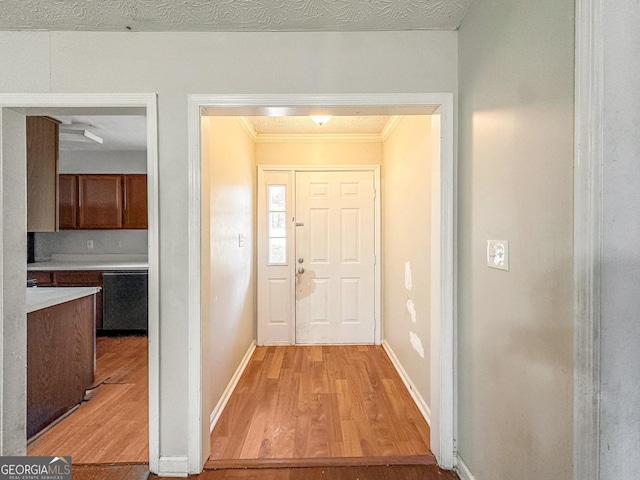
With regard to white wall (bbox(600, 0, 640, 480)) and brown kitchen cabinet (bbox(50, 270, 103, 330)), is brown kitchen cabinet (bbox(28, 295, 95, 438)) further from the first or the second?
white wall (bbox(600, 0, 640, 480))

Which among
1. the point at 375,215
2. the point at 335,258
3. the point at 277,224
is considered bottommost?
the point at 335,258

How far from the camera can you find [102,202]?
14.6 feet

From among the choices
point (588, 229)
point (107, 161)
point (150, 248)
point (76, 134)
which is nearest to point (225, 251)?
point (150, 248)

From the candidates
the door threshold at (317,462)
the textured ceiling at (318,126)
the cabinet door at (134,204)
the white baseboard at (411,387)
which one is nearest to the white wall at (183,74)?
the door threshold at (317,462)

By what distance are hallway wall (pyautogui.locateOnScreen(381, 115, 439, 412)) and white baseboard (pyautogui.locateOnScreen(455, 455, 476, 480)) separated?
52 centimetres

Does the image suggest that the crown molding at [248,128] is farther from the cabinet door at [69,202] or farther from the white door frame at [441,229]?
the cabinet door at [69,202]

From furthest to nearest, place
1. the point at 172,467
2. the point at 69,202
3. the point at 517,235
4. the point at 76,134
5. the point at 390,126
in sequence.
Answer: the point at 69,202 → the point at 76,134 → the point at 390,126 → the point at 172,467 → the point at 517,235

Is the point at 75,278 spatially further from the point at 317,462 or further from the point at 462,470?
the point at 462,470

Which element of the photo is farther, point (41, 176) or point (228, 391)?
point (228, 391)

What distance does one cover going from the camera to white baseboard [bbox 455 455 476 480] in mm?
1608

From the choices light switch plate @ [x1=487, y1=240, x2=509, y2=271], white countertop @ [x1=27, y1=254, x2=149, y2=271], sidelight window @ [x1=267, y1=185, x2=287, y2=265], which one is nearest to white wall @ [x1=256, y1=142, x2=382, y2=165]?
sidelight window @ [x1=267, y1=185, x2=287, y2=265]

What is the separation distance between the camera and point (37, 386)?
211 centimetres

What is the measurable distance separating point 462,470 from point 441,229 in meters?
1.21

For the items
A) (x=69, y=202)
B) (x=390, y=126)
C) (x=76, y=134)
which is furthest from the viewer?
(x=69, y=202)
